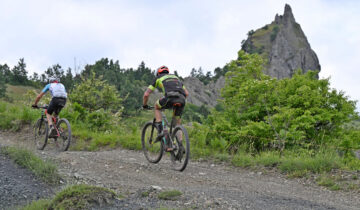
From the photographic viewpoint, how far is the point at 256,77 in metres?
13.6

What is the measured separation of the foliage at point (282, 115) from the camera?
32.8 ft

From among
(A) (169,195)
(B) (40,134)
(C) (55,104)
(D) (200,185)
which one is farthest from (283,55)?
(A) (169,195)

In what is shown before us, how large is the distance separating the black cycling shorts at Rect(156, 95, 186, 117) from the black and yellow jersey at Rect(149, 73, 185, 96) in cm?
15

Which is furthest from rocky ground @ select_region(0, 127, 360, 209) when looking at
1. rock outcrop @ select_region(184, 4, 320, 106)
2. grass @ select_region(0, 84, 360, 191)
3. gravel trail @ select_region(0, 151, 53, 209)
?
rock outcrop @ select_region(184, 4, 320, 106)

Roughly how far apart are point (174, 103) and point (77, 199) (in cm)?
338

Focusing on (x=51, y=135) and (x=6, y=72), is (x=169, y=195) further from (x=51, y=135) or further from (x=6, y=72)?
(x=6, y=72)

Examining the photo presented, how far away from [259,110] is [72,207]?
842 cm

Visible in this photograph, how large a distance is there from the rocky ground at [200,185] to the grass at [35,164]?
27 cm

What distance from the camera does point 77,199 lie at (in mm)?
4113

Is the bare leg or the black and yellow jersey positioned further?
the bare leg

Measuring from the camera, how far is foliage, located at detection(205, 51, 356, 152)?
1000cm

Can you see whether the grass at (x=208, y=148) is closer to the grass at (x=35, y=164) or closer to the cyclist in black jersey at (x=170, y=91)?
the cyclist in black jersey at (x=170, y=91)

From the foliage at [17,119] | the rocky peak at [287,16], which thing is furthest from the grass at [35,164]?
the rocky peak at [287,16]

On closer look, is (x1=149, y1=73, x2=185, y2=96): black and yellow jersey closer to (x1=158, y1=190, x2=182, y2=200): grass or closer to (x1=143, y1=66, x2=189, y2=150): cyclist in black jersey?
(x1=143, y1=66, x2=189, y2=150): cyclist in black jersey
